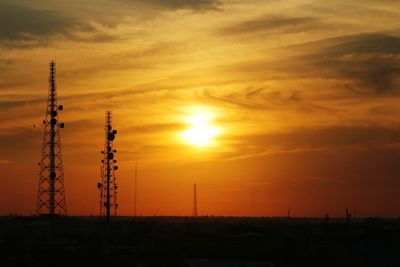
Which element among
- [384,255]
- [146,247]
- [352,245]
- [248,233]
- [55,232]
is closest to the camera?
[384,255]

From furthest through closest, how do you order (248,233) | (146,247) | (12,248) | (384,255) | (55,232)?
1. (248,233)
2. (55,232)
3. (146,247)
4. (12,248)
5. (384,255)

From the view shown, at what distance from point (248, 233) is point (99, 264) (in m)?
45.7

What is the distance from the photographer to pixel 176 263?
5822cm

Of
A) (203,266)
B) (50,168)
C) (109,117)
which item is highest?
(109,117)

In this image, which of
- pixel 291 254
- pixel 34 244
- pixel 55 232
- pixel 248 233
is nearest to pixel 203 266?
pixel 291 254

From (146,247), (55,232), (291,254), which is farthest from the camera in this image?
(55,232)

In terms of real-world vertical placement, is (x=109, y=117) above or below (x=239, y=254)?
A: above

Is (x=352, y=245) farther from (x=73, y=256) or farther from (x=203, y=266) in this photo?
(x=73, y=256)

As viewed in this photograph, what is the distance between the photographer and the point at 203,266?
5056 cm

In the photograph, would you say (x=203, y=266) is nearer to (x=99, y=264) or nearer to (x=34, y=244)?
(x=99, y=264)

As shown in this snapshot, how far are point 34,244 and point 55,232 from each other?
9.94 m

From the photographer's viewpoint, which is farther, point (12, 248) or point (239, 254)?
point (239, 254)

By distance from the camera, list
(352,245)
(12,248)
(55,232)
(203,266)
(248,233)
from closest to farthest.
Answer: (203,266) < (352,245) < (12,248) < (55,232) < (248,233)

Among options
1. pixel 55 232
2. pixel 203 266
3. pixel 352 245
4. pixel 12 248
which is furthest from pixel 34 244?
pixel 352 245
